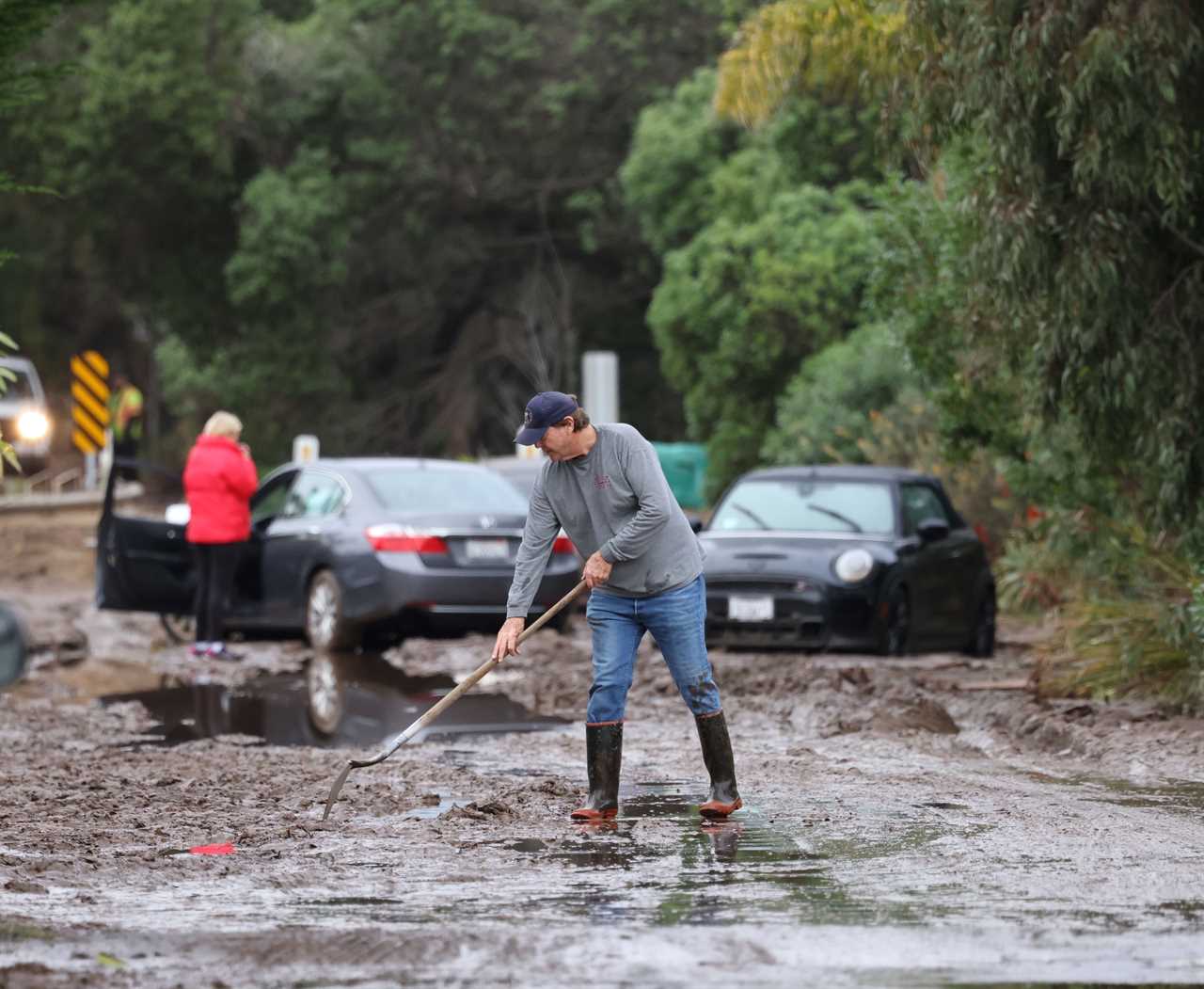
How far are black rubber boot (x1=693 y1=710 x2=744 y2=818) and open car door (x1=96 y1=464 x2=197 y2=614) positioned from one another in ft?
33.3

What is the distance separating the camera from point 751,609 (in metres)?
16.2

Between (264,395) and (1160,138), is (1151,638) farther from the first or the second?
(264,395)

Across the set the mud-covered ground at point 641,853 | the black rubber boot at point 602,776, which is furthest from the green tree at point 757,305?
the black rubber boot at point 602,776

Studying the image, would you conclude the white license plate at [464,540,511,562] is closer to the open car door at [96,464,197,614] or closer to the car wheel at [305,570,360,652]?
the car wheel at [305,570,360,652]

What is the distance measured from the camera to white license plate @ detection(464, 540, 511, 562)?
56.8ft

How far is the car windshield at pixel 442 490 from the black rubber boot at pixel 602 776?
860 centimetres

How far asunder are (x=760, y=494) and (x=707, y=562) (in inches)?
46.1

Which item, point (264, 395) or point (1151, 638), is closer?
point (1151, 638)

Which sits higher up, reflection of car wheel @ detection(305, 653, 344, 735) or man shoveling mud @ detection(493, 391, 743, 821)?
man shoveling mud @ detection(493, 391, 743, 821)

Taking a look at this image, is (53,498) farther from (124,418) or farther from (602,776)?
(602,776)

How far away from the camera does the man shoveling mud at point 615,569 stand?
29.2ft

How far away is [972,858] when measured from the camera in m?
7.77

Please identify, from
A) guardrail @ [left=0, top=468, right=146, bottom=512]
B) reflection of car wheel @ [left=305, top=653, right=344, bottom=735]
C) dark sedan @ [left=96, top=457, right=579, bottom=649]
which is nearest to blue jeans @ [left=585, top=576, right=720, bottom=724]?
reflection of car wheel @ [left=305, top=653, right=344, bottom=735]

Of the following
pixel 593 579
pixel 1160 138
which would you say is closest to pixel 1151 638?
pixel 1160 138
